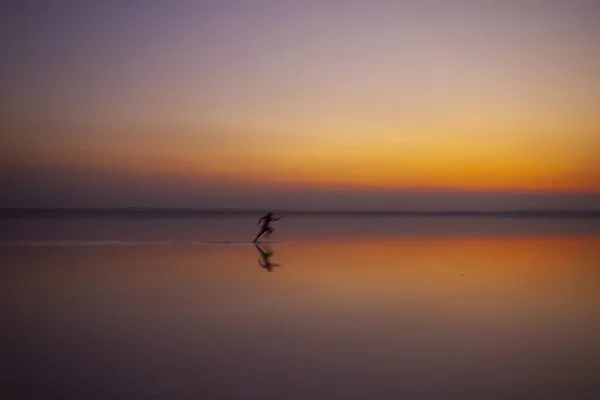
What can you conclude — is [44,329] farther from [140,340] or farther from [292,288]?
[292,288]

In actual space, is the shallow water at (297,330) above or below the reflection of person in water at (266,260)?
below

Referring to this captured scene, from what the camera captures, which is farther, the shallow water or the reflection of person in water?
the reflection of person in water

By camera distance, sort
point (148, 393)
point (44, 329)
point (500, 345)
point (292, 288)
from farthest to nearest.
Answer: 1. point (292, 288)
2. point (44, 329)
3. point (500, 345)
4. point (148, 393)

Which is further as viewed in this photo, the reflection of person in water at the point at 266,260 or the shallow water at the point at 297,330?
the reflection of person in water at the point at 266,260

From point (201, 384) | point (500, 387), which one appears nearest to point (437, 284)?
point (500, 387)

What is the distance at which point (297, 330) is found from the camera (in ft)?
25.5

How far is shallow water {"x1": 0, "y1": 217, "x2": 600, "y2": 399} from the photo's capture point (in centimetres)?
562

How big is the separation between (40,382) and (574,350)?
642 centimetres

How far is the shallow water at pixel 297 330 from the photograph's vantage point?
562 cm

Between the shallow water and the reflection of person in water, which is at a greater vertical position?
the reflection of person in water

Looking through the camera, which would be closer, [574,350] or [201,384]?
[201,384]

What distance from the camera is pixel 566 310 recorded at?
9.27 meters

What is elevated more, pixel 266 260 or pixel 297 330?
pixel 266 260

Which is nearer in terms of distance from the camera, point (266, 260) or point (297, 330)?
point (297, 330)
